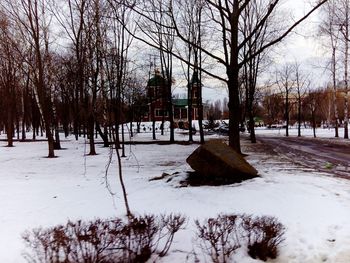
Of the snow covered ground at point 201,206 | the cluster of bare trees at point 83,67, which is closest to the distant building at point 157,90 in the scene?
the cluster of bare trees at point 83,67

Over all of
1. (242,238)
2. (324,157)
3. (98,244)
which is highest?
(98,244)

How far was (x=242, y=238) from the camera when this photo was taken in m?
6.21

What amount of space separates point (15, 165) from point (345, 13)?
2843 cm

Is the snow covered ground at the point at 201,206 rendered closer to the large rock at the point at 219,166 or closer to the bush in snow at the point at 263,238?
the bush in snow at the point at 263,238

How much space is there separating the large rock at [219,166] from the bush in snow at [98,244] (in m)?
4.49

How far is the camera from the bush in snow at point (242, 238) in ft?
19.1

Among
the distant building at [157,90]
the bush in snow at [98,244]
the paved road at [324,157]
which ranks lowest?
the paved road at [324,157]

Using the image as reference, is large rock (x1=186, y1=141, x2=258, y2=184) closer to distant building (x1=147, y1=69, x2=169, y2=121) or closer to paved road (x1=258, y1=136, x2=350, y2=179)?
paved road (x1=258, y1=136, x2=350, y2=179)

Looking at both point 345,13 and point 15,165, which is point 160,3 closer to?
point 15,165

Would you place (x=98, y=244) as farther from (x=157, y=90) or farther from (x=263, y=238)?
(x=157, y=90)

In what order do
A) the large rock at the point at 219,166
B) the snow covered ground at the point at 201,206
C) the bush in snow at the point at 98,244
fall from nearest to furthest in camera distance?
the bush in snow at the point at 98,244 < the snow covered ground at the point at 201,206 < the large rock at the point at 219,166

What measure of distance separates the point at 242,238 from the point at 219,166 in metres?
4.39

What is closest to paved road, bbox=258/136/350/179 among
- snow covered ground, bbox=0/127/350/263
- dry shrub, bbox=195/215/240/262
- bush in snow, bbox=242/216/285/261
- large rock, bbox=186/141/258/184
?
large rock, bbox=186/141/258/184

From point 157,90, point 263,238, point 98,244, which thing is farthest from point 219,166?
point 157,90
